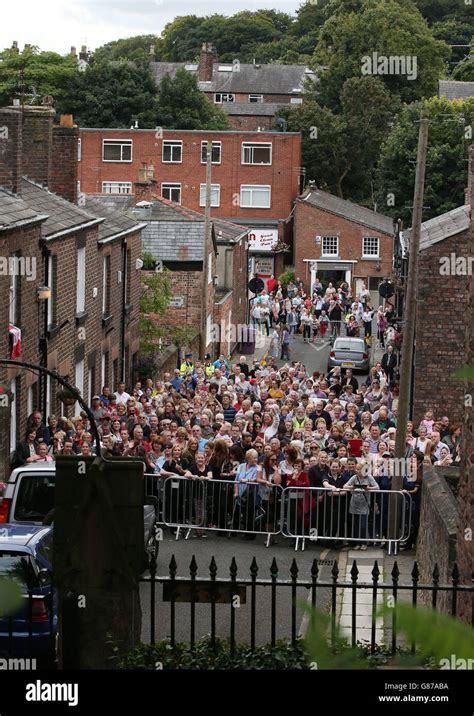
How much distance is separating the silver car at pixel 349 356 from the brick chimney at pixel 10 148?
1993 cm

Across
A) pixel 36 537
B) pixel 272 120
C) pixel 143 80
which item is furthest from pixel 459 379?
pixel 272 120

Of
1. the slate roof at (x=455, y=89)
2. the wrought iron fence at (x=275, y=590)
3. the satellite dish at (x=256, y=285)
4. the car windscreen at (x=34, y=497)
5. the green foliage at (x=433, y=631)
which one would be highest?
the slate roof at (x=455, y=89)

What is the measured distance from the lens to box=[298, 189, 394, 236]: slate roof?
7112cm

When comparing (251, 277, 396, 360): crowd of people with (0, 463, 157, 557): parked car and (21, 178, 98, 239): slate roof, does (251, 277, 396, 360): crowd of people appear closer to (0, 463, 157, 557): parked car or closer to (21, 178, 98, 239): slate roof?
(21, 178, 98, 239): slate roof

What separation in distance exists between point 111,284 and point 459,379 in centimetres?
3039

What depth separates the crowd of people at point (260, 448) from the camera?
61.8 ft

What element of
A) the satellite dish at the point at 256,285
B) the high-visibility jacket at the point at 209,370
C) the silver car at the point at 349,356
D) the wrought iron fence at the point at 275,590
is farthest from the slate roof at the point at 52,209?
the satellite dish at the point at 256,285

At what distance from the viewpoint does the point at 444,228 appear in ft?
109

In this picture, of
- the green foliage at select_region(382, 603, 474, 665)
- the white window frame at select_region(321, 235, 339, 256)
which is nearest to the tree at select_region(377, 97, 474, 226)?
the white window frame at select_region(321, 235, 339, 256)

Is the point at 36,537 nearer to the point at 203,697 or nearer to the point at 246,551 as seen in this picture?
the point at 246,551

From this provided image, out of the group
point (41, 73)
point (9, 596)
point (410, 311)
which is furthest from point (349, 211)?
point (9, 596)

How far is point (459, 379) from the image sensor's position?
3.05 metres

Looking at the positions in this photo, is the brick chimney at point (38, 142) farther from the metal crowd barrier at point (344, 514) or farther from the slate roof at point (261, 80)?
the slate roof at point (261, 80)

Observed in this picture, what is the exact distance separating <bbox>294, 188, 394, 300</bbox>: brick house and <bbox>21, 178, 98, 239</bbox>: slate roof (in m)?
41.7
